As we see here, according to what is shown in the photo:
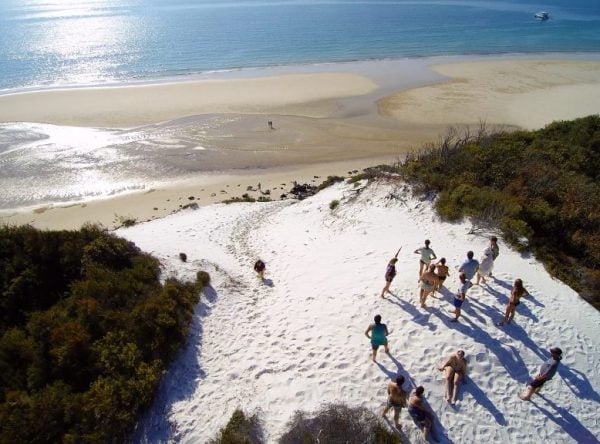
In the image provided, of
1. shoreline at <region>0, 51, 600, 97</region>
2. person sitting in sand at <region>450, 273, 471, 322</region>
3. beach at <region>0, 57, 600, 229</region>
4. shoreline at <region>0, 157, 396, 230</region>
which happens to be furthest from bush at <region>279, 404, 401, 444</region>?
shoreline at <region>0, 51, 600, 97</region>

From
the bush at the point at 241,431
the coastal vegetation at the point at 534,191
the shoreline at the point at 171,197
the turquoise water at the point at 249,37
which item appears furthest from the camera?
the turquoise water at the point at 249,37

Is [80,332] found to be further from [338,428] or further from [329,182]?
[329,182]

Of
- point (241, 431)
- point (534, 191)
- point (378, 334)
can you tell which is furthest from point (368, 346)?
point (534, 191)

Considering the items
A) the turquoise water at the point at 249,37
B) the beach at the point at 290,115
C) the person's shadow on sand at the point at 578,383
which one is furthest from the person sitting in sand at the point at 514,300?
the turquoise water at the point at 249,37

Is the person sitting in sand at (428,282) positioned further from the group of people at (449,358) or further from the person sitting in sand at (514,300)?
the person sitting in sand at (514,300)

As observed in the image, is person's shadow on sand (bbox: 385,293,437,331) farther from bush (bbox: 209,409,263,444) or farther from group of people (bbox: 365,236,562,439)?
bush (bbox: 209,409,263,444)
